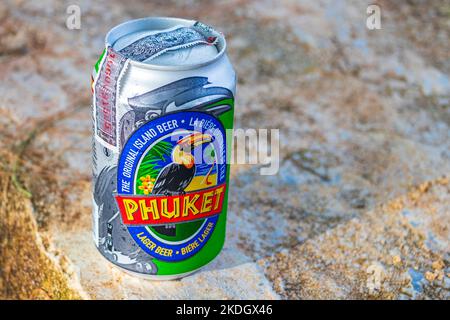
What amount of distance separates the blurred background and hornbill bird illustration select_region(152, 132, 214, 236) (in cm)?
30

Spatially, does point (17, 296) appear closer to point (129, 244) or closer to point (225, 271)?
point (129, 244)

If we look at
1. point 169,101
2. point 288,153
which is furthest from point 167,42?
point 288,153

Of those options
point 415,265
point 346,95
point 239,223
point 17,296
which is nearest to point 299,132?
point 346,95

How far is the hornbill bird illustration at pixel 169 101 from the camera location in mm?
1642

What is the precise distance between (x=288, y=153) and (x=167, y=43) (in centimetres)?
84

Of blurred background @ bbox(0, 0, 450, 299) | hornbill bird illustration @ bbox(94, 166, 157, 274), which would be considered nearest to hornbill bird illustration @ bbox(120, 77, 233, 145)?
hornbill bird illustration @ bbox(94, 166, 157, 274)

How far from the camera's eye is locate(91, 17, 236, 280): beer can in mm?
1655

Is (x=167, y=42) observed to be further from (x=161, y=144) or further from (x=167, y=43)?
(x=161, y=144)

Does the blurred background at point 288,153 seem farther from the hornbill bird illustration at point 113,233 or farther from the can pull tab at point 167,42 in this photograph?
the can pull tab at point 167,42

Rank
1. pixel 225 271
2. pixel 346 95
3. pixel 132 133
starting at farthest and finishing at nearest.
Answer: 1. pixel 346 95
2. pixel 225 271
3. pixel 132 133

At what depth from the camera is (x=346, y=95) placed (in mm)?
2764

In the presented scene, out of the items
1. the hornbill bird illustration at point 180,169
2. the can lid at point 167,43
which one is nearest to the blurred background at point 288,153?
the hornbill bird illustration at point 180,169

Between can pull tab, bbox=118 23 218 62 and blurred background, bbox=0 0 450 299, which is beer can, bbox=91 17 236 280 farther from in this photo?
blurred background, bbox=0 0 450 299

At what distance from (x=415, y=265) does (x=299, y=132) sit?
0.73m
